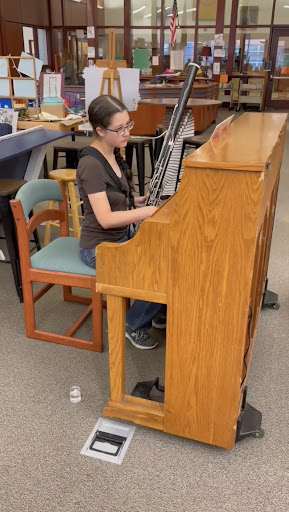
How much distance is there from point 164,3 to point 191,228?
1271 cm

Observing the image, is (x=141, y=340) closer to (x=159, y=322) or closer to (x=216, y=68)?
(x=159, y=322)

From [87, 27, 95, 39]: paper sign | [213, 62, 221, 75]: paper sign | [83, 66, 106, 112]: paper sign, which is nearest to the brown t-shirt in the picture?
[83, 66, 106, 112]: paper sign

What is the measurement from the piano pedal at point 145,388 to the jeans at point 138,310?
1.13 ft

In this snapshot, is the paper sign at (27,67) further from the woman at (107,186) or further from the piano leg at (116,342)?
the piano leg at (116,342)

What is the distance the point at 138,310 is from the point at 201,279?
30.7 inches

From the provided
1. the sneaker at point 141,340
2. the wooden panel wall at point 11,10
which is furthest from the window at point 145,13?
the sneaker at point 141,340

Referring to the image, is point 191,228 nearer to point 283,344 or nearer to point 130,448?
point 130,448

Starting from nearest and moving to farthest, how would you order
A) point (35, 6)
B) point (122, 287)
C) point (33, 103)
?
point (122, 287)
point (33, 103)
point (35, 6)

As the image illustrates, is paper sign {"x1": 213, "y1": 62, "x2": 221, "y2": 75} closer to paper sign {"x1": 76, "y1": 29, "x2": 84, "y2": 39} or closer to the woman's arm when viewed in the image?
paper sign {"x1": 76, "y1": 29, "x2": 84, "y2": 39}

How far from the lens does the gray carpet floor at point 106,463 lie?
1459mm

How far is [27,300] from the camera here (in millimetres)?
2244

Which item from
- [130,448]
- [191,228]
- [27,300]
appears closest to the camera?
[191,228]

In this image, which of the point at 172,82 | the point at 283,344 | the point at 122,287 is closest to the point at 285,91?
the point at 172,82

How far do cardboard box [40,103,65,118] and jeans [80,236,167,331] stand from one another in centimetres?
302
